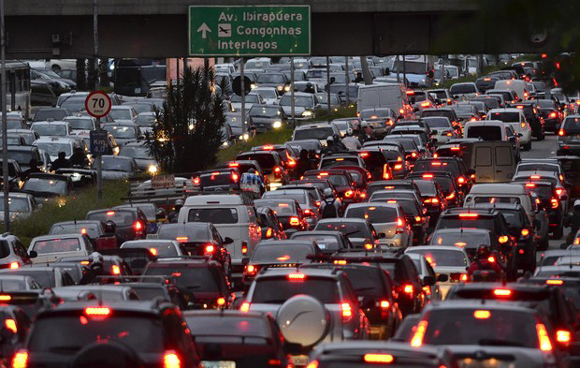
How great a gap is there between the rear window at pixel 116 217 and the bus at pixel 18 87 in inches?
1370

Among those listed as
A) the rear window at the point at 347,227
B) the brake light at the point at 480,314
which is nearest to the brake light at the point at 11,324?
the brake light at the point at 480,314

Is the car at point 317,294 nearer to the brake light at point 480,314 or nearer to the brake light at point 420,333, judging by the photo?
the brake light at point 420,333

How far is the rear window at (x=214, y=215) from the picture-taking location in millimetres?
32969

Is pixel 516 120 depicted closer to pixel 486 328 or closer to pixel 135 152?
pixel 135 152

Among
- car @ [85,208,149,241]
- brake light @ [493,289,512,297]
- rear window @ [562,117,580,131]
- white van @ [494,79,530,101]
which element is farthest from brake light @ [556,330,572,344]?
white van @ [494,79,530,101]

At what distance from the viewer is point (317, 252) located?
25.6m

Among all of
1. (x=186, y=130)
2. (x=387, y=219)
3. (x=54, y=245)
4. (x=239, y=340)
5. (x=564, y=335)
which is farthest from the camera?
(x=186, y=130)

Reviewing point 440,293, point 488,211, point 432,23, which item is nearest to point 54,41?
point 432,23

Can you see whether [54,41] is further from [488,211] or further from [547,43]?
[547,43]

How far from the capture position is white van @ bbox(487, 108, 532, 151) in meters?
64.1

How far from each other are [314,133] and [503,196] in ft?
76.2

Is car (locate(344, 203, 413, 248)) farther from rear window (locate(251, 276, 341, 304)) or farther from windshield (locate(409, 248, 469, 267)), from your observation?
rear window (locate(251, 276, 341, 304))

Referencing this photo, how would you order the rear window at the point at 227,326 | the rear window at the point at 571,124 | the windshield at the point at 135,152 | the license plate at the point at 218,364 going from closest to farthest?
1. the license plate at the point at 218,364
2. the rear window at the point at 227,326
3. the windshield at the point at 135,152
4. the rear window at the point at 571,124

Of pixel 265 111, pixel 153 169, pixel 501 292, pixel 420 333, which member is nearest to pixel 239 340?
pixel 420 333
